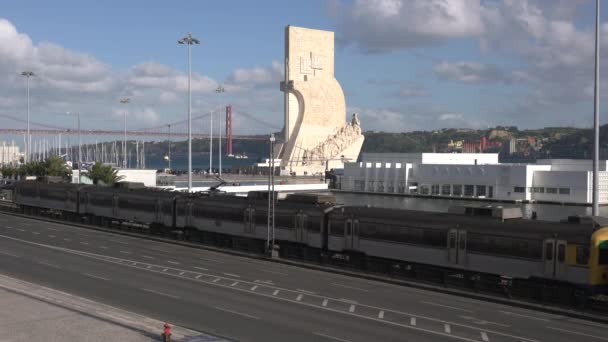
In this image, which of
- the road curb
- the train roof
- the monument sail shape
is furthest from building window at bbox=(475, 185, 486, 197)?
the monument sail shape

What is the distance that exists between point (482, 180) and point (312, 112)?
8466 cm

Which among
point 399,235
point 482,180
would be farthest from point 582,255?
point 482,180

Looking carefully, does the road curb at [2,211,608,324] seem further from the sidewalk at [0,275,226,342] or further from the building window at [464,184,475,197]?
the building window at [464,184,475,197]

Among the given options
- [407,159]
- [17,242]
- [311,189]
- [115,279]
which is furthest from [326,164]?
[115,279]

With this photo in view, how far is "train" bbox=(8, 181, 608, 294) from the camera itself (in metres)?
24.2

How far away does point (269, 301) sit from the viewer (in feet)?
79.5

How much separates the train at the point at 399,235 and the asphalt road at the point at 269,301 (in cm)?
179

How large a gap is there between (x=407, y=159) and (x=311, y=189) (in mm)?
20479

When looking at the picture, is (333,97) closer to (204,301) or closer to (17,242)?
(17,242)

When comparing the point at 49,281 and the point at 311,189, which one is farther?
the point at 311,189

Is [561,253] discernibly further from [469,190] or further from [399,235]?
[469,190]

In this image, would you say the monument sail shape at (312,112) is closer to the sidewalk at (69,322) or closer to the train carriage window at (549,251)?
the train carriage window at (549,251)

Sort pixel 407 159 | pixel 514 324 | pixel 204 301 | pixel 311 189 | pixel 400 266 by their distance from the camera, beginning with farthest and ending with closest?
pixel 407 159, pixel 311 189, pixel 400 266, pixel 204 301, pixel 514 324

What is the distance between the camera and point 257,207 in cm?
3841
